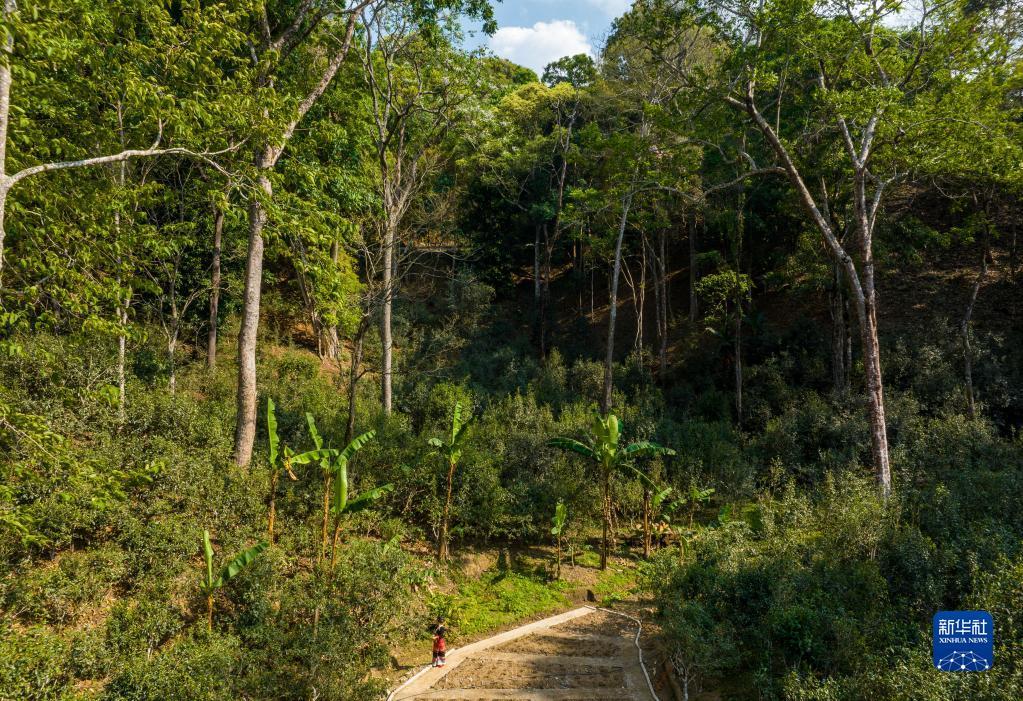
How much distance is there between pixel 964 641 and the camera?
5902 mm

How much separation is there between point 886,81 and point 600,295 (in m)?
23.0

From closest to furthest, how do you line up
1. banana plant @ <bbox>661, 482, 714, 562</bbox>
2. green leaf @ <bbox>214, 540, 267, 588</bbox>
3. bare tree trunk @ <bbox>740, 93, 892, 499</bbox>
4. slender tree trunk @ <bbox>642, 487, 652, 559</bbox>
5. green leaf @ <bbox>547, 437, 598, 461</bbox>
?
green leaf @ <bbox>214, 540, 267, 588</bbox>, bare tree trunk @ <bbox>740, 93, 892, 499</bbox>, green leaf @ <bbox>547, 437, 598, 461</bbox>, slender tree trunk @ <bbox>642, 487, 652, 559</bbox>, banana plant @ <bbox>661, 482, 714, 562</bbox>

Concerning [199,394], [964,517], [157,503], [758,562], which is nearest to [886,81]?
[964,517]

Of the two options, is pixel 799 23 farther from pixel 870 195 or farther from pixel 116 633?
pixel 116 633

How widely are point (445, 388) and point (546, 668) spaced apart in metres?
11.0

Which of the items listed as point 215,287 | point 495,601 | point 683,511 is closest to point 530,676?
point 495,601

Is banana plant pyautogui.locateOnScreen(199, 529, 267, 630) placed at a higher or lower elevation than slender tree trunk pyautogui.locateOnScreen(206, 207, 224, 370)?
lower

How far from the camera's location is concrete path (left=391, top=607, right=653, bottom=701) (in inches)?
361

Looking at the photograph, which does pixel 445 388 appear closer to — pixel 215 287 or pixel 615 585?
pixel 215 287

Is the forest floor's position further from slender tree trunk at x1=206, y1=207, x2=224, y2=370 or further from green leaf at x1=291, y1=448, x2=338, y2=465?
slender tree trunk at x1=206, y1=207, x2=224, y2=370

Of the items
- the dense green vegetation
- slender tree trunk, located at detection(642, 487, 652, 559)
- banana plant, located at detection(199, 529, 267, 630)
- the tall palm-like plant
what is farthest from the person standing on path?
slender tree trunk, located at detection(642, 487, 652, 559)

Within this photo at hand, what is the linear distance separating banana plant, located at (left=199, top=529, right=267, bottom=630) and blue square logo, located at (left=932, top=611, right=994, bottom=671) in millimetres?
9449

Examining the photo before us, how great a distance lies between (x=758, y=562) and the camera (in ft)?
31.4

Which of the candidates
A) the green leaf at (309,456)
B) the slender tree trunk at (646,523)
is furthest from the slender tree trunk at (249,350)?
the slender tree trunk at (646,523)
